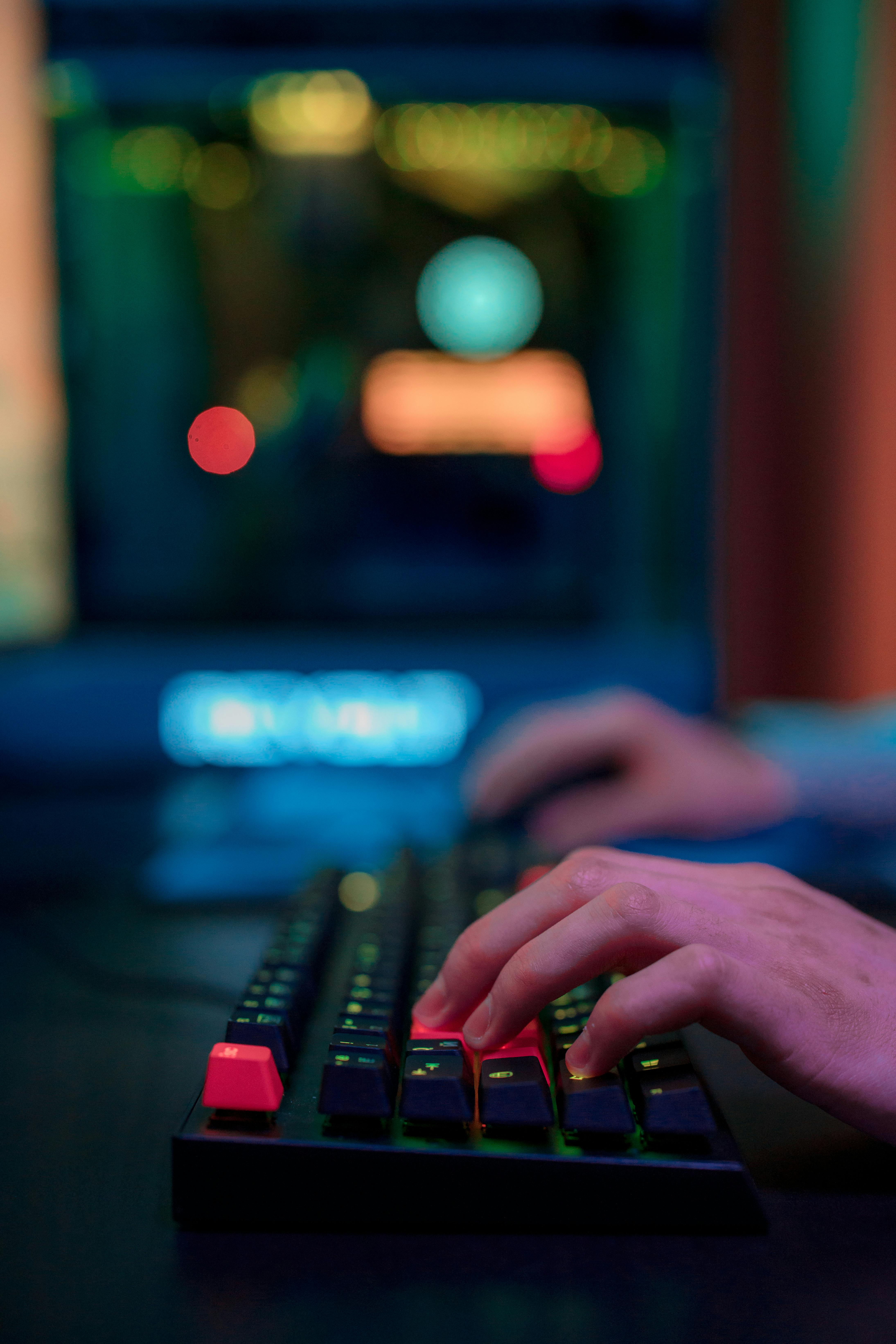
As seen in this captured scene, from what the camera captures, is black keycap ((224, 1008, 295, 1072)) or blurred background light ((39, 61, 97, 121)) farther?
blurred background light ((39, 61, 97, 121))

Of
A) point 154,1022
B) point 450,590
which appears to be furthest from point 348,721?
point 154,1022

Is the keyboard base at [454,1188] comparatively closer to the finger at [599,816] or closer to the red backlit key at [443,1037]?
the red backlit key at [443,1037]

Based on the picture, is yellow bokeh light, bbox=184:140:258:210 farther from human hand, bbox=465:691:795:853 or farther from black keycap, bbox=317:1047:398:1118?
black keycap, bbox=317:1047:398:1118

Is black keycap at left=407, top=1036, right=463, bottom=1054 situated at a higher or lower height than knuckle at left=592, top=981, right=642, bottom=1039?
lower

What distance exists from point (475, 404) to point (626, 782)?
483 millimetres

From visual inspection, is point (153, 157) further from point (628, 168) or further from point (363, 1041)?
point (363, 1041)

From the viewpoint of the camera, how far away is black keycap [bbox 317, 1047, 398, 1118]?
34 cm

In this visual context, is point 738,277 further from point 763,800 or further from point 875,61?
point 763,800

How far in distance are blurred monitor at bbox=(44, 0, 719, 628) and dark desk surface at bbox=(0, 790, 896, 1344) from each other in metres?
0.74

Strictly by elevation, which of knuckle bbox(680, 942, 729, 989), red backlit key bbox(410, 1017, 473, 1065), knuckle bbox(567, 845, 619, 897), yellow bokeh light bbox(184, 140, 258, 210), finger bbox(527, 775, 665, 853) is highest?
yellow bokeh light bbox(184, 140, 258, 210)

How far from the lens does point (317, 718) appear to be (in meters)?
1.01

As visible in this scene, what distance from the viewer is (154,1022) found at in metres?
0.49

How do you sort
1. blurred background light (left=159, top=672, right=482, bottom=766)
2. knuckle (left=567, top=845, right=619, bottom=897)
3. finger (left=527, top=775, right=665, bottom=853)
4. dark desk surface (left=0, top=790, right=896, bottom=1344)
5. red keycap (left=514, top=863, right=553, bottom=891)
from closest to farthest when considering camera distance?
1. dark desk surface (left=0, top=790, right=896, bottom=1344)
2. knuckle (left=567, top=845, right=619, bottom=897)
3. red keycap (left=514, top=863, right=553, bottom=891)
4. finger (left=527, top=775, right=665, bottom=853)
5. blurred background light (left=159, top=672, right=482, bottom=766)

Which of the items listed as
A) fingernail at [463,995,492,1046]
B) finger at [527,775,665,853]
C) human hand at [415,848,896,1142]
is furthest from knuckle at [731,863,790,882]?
finger at [527,775,665,853]
